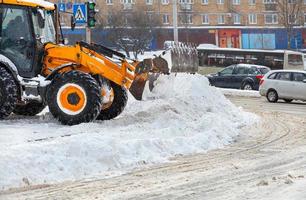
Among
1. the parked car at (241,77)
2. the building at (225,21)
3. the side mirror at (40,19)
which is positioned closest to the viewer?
the side mirror at (40,19)

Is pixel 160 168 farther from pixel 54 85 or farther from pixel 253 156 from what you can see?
pixel 54 85

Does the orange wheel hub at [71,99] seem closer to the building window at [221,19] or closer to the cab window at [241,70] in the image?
the cab window at [241,70]

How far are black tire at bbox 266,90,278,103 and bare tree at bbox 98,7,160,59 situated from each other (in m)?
15.4

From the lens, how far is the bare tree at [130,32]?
43688mm

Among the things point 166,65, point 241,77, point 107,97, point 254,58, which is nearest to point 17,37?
point 107,97

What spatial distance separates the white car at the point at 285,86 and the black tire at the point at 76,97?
14439 millimetres

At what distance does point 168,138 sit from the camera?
37.5ft

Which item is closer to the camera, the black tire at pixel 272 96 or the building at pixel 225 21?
the black tire at pixel 272 96

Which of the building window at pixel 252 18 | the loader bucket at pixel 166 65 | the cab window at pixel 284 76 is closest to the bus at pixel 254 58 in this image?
the cab window at pixel 284 76

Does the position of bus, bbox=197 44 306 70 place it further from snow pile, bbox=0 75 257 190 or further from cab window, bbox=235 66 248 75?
snow pile, bbox=0 75 257 190

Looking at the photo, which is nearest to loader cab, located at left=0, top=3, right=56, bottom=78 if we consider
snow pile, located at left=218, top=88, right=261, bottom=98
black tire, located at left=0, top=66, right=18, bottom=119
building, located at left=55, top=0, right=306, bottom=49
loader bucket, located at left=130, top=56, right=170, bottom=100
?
black tire, located at left=0, top=66, right=18, bottom=119

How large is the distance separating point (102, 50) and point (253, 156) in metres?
4.80

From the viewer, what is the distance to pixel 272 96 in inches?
1029

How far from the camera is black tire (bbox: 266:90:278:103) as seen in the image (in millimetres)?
26013
